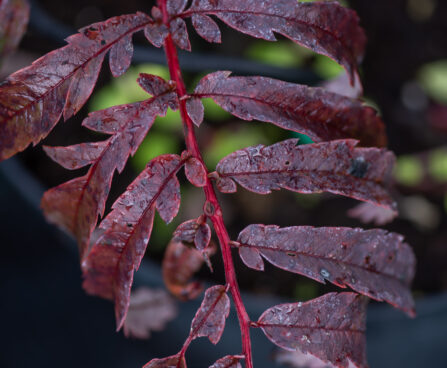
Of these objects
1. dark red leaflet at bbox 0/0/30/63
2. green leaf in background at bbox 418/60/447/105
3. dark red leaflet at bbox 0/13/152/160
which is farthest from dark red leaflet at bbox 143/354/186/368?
green leaf in background at bbox 418/60/447/105

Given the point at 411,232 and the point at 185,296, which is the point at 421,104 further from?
the point at 185,296

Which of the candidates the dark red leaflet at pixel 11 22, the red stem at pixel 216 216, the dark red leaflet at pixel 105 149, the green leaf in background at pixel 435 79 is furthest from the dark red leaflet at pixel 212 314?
the green leaf in background at pixel 435 79

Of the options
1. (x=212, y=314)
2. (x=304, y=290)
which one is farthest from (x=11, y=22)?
(x=304, y=290)

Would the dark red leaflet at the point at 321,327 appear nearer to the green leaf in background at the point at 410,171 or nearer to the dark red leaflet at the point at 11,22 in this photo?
the dark red leaflet at the point at 11,22

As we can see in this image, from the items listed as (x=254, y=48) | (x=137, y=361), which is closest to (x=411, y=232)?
(x=254, y=48)

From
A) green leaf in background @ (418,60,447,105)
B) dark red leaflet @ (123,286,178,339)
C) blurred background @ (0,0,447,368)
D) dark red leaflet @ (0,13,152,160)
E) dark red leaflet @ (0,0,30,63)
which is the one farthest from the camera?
green leaf in background @ (418,60,447,105)

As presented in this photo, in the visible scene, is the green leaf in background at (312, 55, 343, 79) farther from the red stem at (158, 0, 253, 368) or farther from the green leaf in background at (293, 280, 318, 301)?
the red stem at (158, 0, 253, 368)

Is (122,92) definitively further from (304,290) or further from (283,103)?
(283,103)
